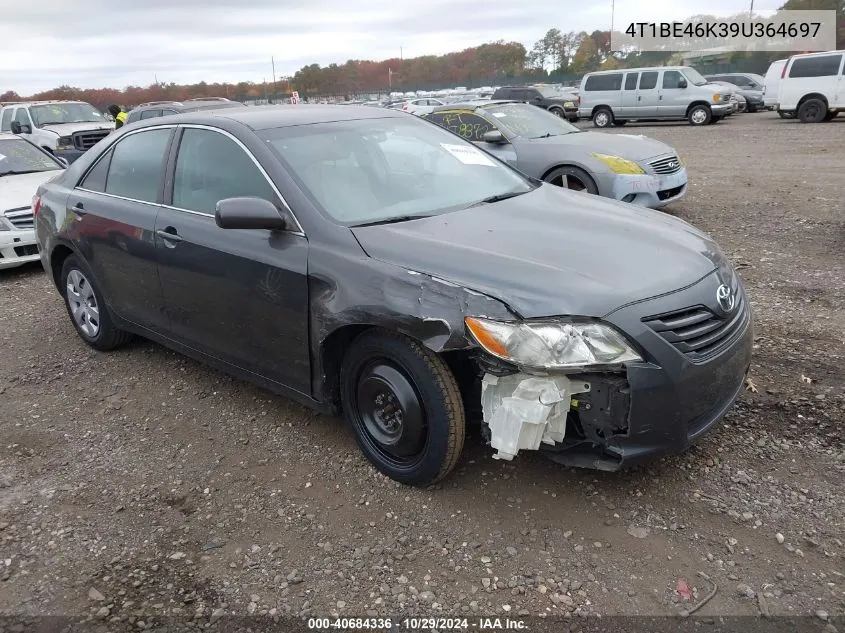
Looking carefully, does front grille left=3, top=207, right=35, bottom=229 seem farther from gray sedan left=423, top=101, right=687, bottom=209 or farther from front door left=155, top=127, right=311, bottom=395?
gray sedan left=423, top=101, right=687, bottom=209

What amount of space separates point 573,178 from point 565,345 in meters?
5.73

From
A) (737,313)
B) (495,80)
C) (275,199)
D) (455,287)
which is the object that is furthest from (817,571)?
(495,80)

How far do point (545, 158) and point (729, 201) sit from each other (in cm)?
292

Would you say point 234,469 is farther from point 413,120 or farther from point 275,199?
point 413,120

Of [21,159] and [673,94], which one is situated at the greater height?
[673,94]

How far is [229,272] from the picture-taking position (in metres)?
3.40

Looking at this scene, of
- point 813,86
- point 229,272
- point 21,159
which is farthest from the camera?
point 813,86

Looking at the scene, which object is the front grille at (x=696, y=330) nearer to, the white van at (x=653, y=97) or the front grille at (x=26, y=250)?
the front grille at (x=26, y=250)

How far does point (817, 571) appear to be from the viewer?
245 centimetres

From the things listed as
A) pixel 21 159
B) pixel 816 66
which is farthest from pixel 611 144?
pixel 816 66

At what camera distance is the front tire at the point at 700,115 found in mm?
21062

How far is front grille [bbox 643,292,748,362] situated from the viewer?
258 cm

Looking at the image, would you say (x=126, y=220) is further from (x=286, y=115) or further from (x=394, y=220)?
(x=394, y=220)

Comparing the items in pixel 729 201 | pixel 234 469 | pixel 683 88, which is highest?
pixel 683 88
